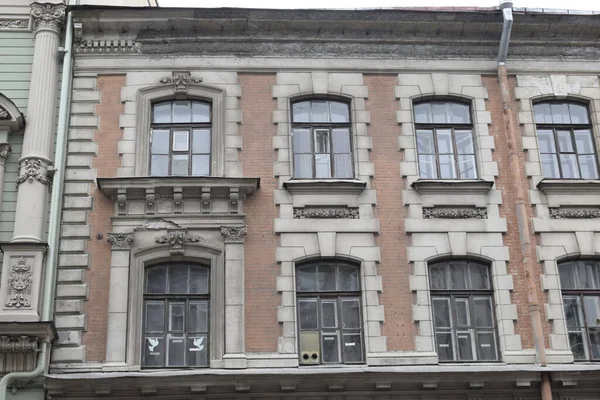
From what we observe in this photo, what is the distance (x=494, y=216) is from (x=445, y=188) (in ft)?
3.11

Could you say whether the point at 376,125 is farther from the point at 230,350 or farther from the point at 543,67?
the point at 230,350

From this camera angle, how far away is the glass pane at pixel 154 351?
13539 mm

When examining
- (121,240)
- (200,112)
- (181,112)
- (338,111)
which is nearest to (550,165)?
(338,111)

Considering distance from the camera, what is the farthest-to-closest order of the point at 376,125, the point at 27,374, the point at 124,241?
the point at 376,125 < the point at 124,241 < the point at 27,374

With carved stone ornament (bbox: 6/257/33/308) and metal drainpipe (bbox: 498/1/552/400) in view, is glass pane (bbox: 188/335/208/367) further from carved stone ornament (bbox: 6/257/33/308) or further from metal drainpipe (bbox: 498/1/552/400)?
metal drainpipe (bbox: 498/1/552/400)

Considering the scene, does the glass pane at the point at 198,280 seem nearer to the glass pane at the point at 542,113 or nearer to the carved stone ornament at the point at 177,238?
the carved stone ornament at the point at 177,238

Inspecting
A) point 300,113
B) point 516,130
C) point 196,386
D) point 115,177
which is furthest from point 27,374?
point 516,130

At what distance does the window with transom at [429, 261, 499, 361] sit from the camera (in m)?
13.8

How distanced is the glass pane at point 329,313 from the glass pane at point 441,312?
5.30ft

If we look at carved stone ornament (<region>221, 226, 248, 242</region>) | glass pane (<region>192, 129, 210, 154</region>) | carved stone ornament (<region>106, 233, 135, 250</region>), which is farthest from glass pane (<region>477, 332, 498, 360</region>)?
carved stone ornament (<region>106, 233, 135, 250</region>)

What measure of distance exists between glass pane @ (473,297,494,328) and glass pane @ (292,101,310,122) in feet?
14.4

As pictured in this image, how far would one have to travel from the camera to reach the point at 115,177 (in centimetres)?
1438

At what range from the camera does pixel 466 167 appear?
15.2 m

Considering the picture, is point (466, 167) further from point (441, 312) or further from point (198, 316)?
point (198, 316)
